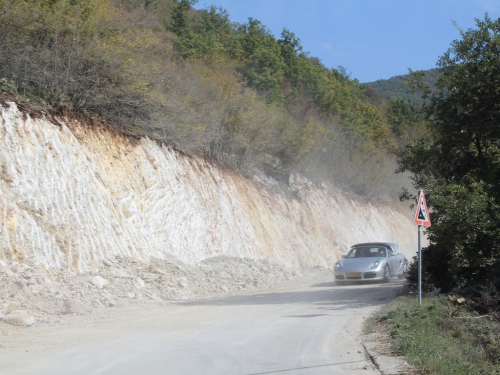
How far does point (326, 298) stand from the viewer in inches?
603

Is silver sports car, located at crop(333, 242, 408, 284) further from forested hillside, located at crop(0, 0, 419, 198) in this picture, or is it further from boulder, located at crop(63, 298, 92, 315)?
boulder, located at crop(63, 298, 92, 315)

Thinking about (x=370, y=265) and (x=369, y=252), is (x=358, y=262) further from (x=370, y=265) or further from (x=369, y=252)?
(x=369, y=252)

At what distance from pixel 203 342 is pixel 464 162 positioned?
9.69m

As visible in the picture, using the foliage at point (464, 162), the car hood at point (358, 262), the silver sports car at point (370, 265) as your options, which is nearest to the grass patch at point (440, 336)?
the foliage at point (464, 162)

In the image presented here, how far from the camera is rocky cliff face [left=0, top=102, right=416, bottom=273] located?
1438 centimetres

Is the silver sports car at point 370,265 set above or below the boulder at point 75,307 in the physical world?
below

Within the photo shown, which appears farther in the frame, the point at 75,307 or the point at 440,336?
the point at 75,307

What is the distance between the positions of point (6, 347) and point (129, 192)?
1069 centimetres

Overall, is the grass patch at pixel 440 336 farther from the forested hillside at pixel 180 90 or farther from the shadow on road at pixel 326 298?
the forested hillside at pixel 180 90

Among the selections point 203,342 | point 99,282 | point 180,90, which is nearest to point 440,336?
point 203,342

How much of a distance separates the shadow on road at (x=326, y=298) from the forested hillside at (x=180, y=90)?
196 inches

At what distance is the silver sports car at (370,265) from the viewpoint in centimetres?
1883

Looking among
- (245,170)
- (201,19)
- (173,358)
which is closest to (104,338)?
(173,358)

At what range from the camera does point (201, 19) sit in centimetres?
5822
